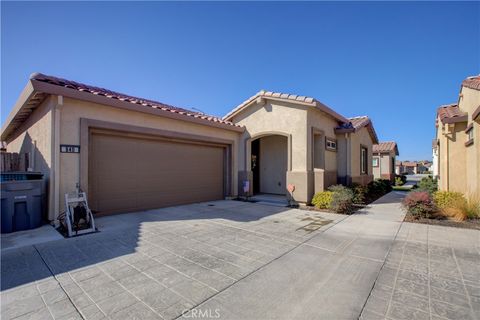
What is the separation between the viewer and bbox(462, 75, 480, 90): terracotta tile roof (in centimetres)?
762

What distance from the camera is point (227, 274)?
12.3 feet

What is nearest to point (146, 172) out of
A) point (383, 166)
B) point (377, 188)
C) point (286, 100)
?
point (286, 100)

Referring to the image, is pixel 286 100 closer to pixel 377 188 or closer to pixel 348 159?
pixel 348 159

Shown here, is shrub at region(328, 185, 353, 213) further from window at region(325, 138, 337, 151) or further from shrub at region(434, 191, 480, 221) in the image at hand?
window at region(325, 138, 337, 151)

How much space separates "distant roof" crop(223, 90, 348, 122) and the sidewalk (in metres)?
6.28

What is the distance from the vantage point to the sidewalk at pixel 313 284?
2820 millimetres

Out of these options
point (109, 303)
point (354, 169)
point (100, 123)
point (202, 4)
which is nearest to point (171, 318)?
point (109, 303)

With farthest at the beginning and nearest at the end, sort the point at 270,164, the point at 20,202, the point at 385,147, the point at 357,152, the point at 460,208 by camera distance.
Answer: the point at 385,147 → the point at 357,152 → the point at 270,164 → the point at 460,208 → the point at 20,202

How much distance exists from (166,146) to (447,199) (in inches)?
416

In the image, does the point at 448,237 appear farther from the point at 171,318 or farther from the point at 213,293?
the point at 171,318

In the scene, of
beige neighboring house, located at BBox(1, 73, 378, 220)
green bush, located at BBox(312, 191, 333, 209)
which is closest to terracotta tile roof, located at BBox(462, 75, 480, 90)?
beige neighboring house, located at BBox(1, 73, 378, 220)

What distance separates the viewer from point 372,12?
863 centimetres

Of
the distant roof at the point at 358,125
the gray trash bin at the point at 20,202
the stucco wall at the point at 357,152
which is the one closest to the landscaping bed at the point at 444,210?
the stucco wall at the point at 357,152

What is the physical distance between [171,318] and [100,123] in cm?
669
